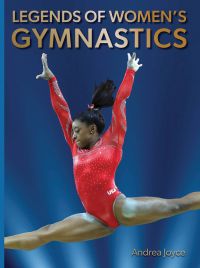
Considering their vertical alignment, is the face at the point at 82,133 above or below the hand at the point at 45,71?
below

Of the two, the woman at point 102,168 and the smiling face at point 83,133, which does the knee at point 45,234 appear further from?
the smiling face at point 83,133

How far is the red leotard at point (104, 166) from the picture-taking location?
7.02 feet

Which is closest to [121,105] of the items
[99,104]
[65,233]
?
[99,104]

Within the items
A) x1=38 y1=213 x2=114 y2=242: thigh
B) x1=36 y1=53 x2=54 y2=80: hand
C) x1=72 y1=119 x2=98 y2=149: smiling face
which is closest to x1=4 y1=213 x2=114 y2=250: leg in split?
x1=38 y1=213 x2=114 y2=242: thigh

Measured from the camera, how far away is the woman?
2.15m

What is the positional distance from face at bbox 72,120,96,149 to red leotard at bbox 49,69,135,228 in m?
0.02

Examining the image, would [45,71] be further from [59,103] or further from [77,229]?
[77,229]

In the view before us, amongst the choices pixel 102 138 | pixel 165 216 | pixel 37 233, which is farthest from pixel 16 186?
pixel 165 216

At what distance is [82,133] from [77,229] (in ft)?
1.01

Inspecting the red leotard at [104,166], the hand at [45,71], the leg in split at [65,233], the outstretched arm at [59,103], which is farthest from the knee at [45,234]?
the hand at [45,71]

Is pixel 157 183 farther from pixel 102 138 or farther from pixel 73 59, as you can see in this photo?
pixel 73 59

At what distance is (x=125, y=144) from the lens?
2.17 metres

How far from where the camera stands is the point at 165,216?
7.11ft

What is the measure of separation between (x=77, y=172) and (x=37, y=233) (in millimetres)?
241
